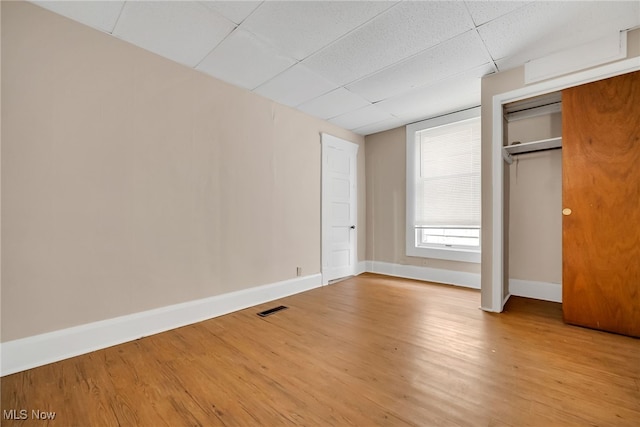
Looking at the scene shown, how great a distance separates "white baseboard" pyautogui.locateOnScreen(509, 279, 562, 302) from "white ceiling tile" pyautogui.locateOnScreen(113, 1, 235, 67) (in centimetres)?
429

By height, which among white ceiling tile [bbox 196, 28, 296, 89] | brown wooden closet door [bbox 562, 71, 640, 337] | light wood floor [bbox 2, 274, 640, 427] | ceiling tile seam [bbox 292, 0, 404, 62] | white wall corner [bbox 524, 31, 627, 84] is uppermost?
ceiling tile seam [bbox 292, 0, 404, 62]

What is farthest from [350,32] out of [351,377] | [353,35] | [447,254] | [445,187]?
[447,254]

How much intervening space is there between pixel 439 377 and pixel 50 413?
2.23 metres

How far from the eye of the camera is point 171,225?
8.23ft

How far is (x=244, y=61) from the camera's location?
254cm

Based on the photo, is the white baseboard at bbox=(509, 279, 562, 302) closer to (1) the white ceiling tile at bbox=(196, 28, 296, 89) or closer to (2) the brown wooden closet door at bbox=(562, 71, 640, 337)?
(2) the brown wooden closet door at bbox=(562, 71, 640, 337)

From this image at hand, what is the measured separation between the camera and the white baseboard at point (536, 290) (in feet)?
10.3

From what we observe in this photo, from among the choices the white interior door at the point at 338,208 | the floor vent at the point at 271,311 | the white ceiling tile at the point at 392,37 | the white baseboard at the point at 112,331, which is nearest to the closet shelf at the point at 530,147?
the white ceiling tile at the point at 392,37

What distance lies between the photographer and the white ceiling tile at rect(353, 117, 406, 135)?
428cm

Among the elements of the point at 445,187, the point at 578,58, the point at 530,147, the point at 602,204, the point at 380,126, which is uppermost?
the point at 380,126

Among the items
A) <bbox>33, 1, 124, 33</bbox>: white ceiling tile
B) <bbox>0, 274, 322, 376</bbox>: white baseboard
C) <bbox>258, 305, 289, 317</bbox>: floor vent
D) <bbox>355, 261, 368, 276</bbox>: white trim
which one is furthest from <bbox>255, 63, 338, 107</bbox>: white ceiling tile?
<bbox>355, 261, 368, 276</bbox>: white trim

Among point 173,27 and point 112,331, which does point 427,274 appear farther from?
point 173,27

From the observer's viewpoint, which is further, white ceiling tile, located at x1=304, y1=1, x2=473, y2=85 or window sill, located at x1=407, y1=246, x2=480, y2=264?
window sill, located at x1=407, y1=246, x2=480, y2=264

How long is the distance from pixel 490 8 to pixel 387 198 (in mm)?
3060
